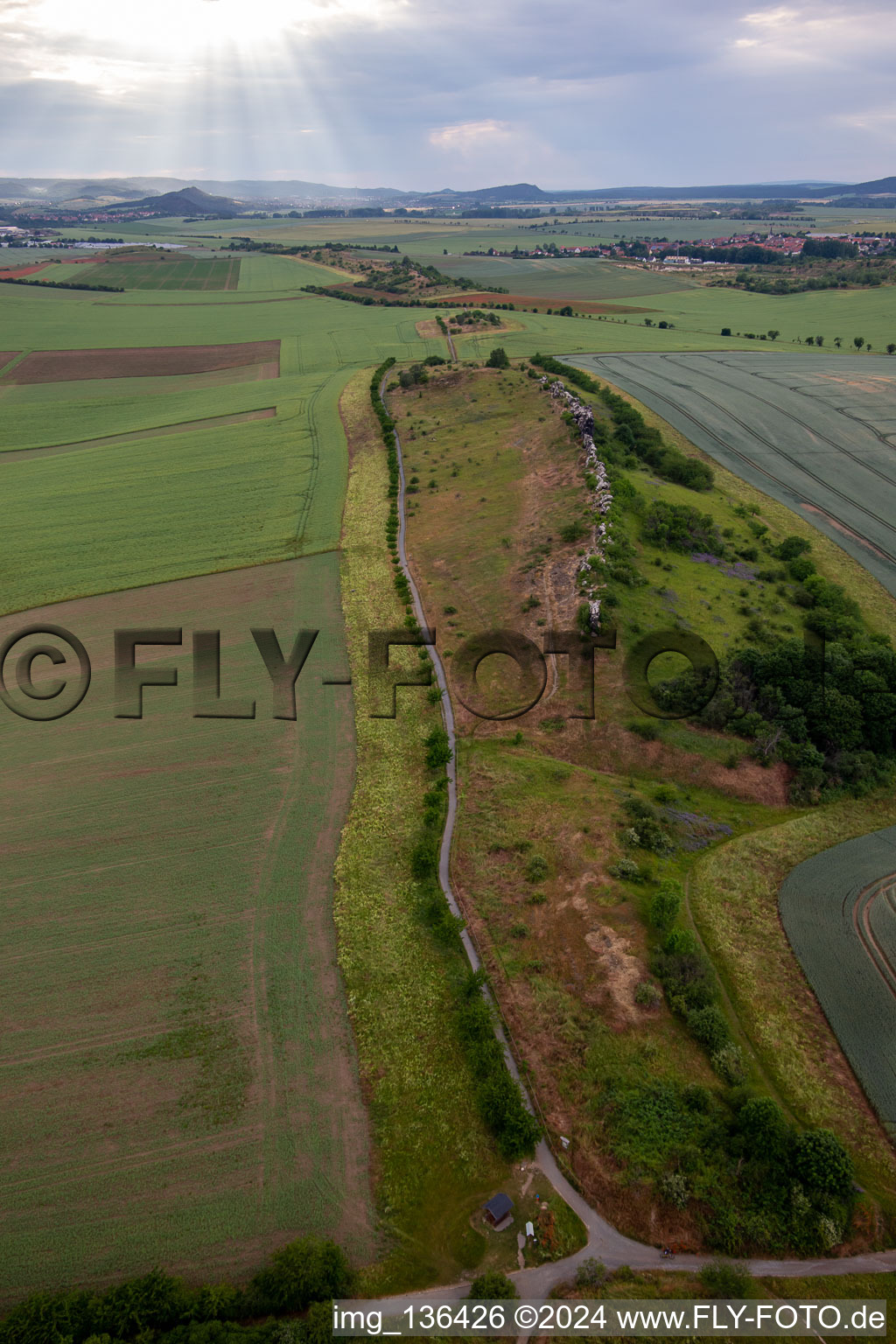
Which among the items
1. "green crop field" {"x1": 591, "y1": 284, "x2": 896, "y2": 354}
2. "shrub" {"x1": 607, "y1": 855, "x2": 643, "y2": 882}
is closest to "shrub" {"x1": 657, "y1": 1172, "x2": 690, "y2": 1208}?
"shrub" {"x1": 607, "y1": 855, "x2": 643, "y2": 882}

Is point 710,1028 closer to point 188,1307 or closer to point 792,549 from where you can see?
point 188,1307

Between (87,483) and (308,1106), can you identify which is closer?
(308,1106)

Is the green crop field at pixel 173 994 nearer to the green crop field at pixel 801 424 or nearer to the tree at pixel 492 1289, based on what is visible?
the tree at pixel 492 1289

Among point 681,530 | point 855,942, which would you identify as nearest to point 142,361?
point 681,530

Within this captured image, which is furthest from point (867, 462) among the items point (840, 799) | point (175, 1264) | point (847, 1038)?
point (175, 1264)

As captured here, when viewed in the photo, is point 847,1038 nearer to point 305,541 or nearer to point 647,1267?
point 647,1267

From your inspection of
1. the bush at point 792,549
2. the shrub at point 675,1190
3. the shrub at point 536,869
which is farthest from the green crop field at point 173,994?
the bush at point 792,549

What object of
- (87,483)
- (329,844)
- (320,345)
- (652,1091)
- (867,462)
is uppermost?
(320,345)
